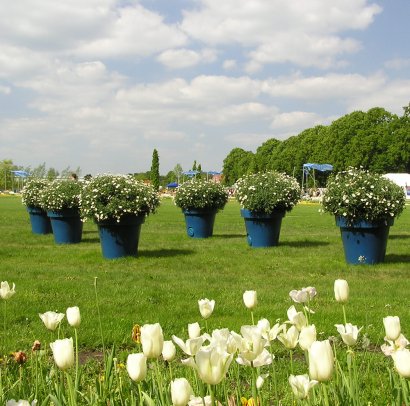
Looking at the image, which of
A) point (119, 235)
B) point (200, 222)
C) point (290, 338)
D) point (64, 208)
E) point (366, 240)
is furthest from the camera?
point (200, 222)

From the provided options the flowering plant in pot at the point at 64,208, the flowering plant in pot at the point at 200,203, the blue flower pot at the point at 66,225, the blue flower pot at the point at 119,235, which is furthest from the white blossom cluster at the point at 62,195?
the flowering plant in pot at the point at 200,203

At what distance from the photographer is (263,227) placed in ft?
39.2

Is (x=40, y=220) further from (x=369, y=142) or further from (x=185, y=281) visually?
(x=369, y=142)

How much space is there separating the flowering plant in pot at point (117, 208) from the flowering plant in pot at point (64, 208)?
2493 millimetres

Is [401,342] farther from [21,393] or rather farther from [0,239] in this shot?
[0,239]

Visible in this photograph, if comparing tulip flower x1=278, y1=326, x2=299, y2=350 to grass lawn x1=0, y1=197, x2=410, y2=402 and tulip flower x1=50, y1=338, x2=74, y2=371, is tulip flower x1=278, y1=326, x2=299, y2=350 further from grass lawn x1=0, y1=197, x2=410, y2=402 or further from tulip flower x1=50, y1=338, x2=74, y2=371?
grass lawn x1=0, y1=197, x2=410, y2=402

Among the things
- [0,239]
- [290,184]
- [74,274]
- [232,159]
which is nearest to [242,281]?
[74,274]

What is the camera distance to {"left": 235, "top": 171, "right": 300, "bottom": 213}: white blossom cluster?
38.5 ft

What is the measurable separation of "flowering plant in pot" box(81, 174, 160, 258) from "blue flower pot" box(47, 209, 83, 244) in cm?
276

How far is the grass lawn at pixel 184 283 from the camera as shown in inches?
209

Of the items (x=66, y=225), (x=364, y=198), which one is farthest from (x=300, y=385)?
(x=66, y=225)

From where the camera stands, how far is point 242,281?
7.90 m

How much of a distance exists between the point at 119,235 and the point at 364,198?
4197 millimetres

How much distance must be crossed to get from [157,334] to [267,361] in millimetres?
377
